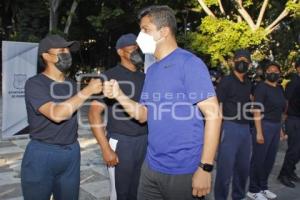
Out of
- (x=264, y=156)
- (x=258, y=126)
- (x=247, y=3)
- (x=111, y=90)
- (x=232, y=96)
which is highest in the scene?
(x=247, y=3)

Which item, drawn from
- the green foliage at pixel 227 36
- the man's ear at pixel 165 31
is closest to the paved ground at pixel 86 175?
the man's ear at pixel 165 31

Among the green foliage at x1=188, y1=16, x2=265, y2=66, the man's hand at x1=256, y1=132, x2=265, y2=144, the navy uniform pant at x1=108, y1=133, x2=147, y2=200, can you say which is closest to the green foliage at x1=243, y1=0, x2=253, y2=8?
the green foliage at x1=188, y1=16, x2=265, y2=66

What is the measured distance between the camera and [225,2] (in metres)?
13.6

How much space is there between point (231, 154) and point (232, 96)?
68cm

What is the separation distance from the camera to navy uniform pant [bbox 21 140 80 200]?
3180 mm

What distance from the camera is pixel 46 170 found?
126 inches

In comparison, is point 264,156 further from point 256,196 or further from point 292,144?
point 292,144

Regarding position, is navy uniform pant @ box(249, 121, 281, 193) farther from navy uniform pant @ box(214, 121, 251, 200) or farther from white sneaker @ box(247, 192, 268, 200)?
navy uniform pant @ box(214, 121, 251, 200)

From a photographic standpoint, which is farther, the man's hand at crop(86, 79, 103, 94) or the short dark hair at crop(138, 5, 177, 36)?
the man's hand at crop(86, 79, 103, 94)

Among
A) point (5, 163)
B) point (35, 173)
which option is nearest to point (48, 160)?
point (35, 173)

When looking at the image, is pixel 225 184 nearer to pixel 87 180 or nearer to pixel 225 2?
pixel 87 180

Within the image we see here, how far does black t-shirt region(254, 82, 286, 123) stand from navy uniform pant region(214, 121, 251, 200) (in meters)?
0.80

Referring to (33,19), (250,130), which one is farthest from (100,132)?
(33,19)

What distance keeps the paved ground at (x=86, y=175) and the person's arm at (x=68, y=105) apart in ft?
8.25
